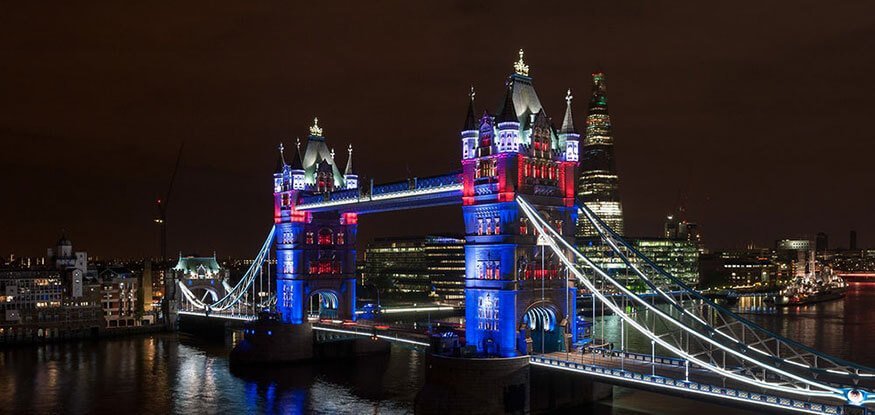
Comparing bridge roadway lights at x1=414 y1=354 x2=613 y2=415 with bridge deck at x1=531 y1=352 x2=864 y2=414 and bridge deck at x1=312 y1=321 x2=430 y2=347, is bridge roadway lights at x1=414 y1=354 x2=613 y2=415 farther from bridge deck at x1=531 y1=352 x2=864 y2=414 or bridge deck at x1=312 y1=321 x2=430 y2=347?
bridge deck at x1=312 y1=321 x2=430 y2=347

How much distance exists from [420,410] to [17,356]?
204 ft

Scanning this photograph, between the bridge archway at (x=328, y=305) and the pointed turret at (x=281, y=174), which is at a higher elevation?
the pointed turret at (x=281, y=174)

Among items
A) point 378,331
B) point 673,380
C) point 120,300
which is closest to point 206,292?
point 120,300

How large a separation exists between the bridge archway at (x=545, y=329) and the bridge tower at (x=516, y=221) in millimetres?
72

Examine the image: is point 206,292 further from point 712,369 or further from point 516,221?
point 712,369

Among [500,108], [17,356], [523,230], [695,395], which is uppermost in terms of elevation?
[500,108]

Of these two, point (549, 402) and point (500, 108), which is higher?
point (500, 108)

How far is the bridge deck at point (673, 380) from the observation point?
39094 mm

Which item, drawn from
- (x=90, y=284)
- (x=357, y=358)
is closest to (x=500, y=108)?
(x=357, y=358)

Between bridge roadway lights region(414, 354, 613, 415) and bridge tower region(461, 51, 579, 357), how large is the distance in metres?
2.29

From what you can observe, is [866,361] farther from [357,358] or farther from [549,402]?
[357,358]

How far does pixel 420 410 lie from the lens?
2040 inches

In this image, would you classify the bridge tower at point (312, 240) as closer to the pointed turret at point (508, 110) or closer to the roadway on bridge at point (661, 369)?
the pointed turret at point (508, 110)

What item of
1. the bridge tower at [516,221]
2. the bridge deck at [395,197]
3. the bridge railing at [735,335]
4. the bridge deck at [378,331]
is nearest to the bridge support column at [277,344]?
the bridge deck at [378,331]
